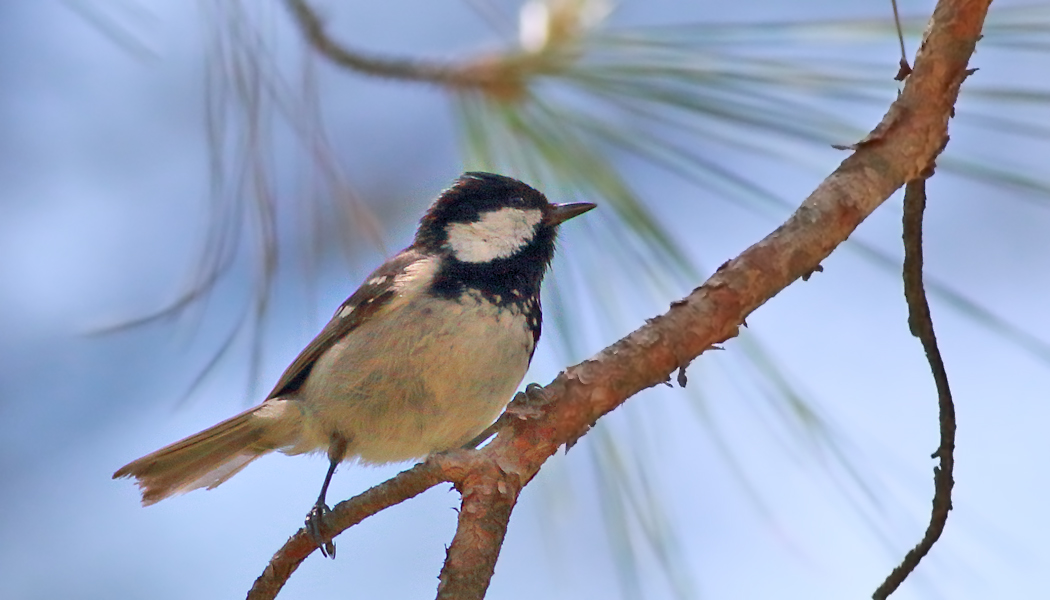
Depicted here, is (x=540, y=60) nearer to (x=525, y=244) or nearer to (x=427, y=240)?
(x=525, y=244)

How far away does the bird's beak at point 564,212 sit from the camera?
2.37 meters

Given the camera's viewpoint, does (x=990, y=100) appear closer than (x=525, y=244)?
Yes

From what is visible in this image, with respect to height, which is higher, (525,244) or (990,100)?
(525,244)

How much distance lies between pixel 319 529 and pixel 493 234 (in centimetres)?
123

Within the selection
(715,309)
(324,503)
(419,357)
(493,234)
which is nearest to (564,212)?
(493,234)

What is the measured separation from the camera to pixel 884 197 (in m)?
1.36

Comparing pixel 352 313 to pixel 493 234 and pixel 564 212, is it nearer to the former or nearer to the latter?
pixel 493 234

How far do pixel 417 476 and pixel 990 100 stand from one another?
101 cm

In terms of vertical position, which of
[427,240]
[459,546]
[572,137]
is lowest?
[459,546]

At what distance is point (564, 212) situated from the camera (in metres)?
2.52

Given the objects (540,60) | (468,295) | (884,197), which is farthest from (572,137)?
(884,197)

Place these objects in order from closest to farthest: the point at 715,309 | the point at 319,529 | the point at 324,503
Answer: the point at 715,309 < the point at 319,529 < the point at 324,503

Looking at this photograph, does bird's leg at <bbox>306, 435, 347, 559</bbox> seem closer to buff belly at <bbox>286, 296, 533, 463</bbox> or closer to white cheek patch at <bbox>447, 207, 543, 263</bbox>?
buff belly at <bbox>286, 296, 533, 463</bbox>

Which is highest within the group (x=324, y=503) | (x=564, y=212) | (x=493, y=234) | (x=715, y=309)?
(x=493, y=234)
